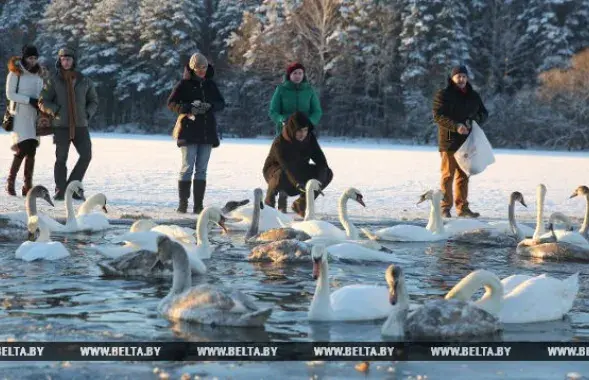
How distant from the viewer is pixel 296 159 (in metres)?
12.0

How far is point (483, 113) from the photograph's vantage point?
12938 millimetres

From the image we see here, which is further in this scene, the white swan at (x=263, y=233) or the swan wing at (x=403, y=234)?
the swan wing at (x=403, y=234)

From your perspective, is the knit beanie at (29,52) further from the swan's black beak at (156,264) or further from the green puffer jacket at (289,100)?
the swan's black beak at (156,264)

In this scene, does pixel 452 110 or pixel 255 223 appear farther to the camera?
pixel 452 110

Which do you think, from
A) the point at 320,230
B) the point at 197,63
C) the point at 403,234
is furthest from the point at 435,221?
the point at 197,63

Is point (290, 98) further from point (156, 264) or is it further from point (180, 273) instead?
point (180, 273)

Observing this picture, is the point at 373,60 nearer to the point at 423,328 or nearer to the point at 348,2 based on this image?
the point at 348,2

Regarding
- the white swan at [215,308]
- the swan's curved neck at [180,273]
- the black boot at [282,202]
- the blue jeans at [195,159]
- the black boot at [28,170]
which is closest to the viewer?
the white swan at [215,308]

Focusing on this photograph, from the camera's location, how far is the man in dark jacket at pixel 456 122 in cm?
1257

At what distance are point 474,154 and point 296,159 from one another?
2.24 meters

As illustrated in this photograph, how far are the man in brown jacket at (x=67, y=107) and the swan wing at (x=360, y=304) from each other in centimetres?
737

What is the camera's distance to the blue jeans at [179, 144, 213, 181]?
11.9 metres

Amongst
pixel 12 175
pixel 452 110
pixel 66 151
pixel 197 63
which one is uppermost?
pixel 197 63

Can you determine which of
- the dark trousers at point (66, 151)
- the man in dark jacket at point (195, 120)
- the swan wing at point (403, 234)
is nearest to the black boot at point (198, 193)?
the man in dark jacket at point (195, 120)
